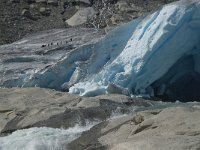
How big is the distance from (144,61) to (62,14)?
11.6 m

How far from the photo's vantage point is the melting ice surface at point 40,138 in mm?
8578

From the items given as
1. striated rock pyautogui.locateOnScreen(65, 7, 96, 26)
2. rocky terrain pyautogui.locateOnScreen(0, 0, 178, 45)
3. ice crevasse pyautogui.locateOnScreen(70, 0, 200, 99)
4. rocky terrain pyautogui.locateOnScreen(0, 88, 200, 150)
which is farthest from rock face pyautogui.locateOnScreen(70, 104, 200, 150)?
striated rock pyautogui.locateOnScreen(65, 7, 96, 26)

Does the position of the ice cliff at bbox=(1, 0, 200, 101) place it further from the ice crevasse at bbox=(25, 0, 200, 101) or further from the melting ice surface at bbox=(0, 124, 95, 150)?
the melting ice surface at bbox=(0, 124, 95, 150)

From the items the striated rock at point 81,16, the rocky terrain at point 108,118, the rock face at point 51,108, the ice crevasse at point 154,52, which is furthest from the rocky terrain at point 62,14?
the rocky terrain at point 108,118

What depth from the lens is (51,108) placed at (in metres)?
11.0

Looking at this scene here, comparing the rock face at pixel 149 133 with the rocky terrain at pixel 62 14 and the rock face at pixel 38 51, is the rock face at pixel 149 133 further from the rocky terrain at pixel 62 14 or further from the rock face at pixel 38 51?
the rocky terrain at pixel 62 14

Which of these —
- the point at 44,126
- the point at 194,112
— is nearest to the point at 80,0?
the point at 44,126

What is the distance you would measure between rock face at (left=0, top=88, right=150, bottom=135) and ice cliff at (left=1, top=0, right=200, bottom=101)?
2.11 m

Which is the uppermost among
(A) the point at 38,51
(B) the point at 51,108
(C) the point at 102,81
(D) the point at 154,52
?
(D) the point at 154,52

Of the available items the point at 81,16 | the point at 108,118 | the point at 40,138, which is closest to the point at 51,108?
the point at 108,118

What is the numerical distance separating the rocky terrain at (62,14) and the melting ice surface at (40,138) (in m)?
12.9

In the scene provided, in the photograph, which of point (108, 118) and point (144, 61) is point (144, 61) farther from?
point (108, 118)

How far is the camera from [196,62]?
49.9ft

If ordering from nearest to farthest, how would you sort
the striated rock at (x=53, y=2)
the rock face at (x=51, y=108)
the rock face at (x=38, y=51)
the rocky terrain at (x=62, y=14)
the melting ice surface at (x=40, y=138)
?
the melting ice surface at (x=40, y=138)
the rock face at (x=51, y=108)
the rock face at (x=38, y=51)
the rocky terrain at (x=62, y=14)
the striated rock at (x=53, y=2)
